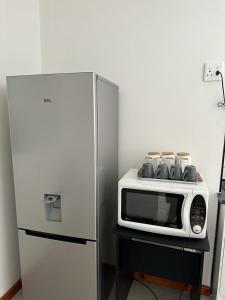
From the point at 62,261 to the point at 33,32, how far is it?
1734mm

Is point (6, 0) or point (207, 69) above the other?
point (6, 0)

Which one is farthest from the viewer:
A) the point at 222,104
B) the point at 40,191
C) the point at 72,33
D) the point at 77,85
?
the point at 72,33

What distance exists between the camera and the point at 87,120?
126cm

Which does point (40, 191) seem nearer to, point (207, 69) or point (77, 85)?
point (77, 85)

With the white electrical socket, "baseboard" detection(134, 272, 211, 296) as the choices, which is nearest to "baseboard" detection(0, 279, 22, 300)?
"baseboard" detection(134, 272, 211, 296)

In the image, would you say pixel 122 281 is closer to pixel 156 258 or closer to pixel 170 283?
pixel 156 258

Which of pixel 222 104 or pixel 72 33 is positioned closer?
pixel 222 104

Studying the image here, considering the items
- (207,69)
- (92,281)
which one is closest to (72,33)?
(207,69)

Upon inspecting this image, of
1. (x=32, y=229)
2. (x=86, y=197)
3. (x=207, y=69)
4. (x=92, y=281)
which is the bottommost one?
(x=92, y=281)

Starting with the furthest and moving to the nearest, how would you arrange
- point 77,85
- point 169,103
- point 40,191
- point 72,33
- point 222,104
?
point 72,33, point 169,103, point 222,104, point 40,191, point 77,85

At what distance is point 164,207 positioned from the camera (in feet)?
4.24

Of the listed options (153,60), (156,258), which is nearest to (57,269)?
(156,258)

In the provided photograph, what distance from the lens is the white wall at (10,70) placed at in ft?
5.03

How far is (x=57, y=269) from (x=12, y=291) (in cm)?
56
